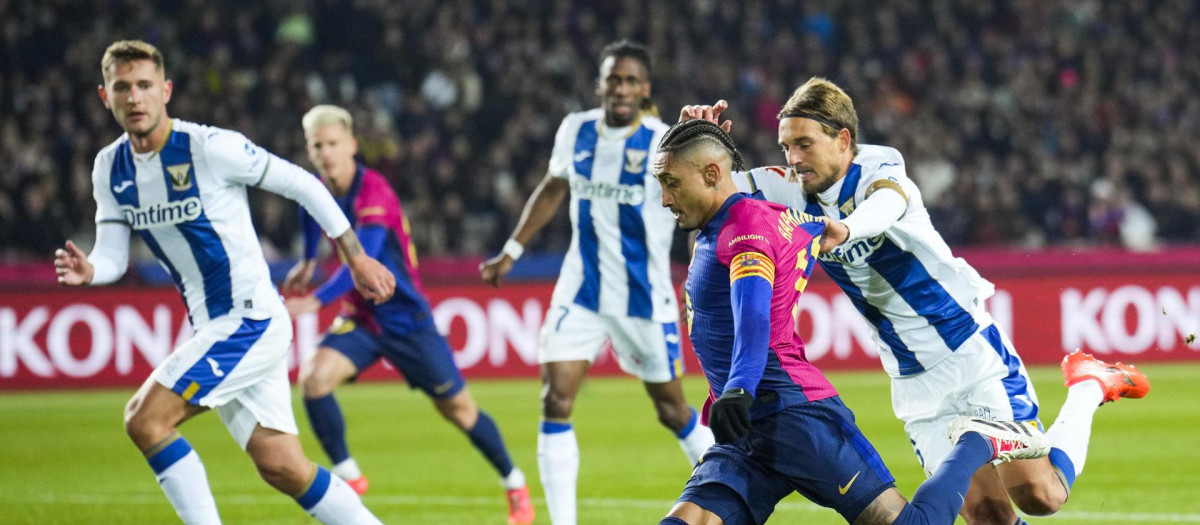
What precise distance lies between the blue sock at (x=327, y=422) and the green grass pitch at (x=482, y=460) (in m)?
0.39

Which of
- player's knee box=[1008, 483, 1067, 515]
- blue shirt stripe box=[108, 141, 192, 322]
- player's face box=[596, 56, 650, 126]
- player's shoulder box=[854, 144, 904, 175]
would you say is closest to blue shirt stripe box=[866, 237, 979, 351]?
player's shoulder box=[854, 144, 904, 175]

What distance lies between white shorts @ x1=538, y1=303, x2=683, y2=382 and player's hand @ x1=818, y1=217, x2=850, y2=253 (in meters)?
2.71

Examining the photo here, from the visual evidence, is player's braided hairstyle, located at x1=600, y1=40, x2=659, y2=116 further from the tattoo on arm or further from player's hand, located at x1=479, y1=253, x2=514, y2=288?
the tattoo on arm

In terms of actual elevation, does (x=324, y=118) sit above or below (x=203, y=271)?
above

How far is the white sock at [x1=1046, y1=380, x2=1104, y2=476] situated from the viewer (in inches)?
208

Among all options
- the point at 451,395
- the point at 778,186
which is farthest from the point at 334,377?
the point at 778,186

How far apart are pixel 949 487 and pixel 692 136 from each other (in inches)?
55.6

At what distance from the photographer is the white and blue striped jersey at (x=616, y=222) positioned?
7.00 m

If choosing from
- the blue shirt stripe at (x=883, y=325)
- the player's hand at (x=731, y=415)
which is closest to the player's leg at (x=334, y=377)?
the blue shirt stripe at (x=883, y=325)

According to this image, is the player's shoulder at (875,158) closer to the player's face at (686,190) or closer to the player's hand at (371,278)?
the player's face at (686,190)

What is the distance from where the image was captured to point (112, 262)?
5.70 metres

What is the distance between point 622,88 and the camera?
22.8ft

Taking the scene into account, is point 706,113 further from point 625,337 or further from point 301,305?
point 301,305

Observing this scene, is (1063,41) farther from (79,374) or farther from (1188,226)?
(79,374)
